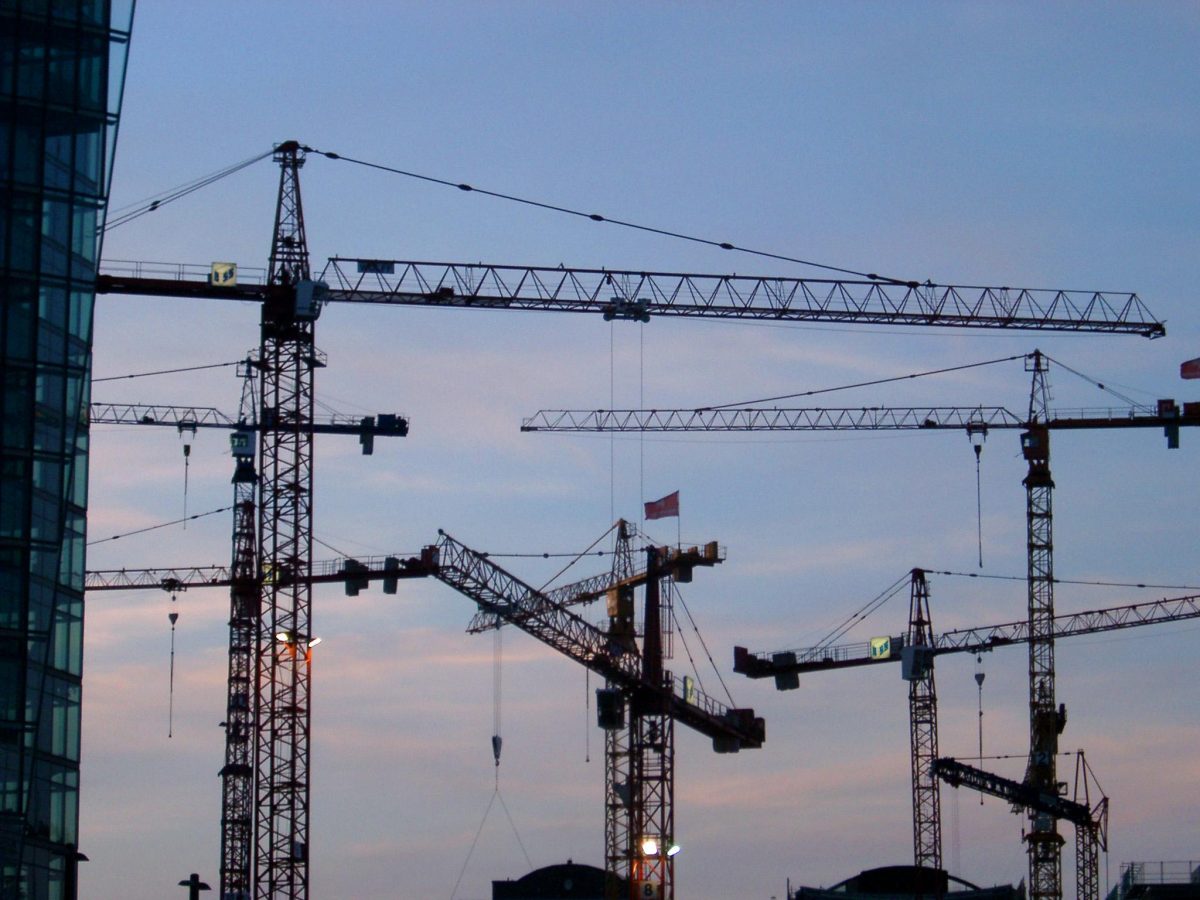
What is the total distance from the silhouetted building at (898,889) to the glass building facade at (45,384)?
4424 inches

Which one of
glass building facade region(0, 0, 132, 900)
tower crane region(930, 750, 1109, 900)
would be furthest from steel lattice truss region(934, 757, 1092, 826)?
glass building facade region(0, 0, 132, 900)

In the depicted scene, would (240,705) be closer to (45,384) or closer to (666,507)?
(666,507)

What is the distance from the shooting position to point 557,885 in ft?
632

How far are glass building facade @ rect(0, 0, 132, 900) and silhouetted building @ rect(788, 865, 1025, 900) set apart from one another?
369 feet

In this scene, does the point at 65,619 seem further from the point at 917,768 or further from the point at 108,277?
the point at 917,768

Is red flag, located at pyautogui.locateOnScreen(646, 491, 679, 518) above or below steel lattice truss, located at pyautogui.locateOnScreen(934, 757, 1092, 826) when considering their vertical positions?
above

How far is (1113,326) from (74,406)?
111214mm

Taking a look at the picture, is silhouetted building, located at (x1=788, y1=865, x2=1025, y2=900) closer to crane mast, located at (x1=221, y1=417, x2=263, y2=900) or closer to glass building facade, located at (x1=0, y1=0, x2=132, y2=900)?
crane mast, located at (x1=221, y1=417, x2=263, y2=900)

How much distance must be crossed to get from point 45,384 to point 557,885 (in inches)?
4927

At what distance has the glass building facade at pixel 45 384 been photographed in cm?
7275

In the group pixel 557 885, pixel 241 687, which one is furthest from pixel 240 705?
A: pixel 557 885

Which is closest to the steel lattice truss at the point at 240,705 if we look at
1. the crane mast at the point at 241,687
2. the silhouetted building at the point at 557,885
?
the crane mast at the point at 241,687

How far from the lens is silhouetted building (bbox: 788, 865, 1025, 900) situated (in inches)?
7122

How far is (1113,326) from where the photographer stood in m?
171
